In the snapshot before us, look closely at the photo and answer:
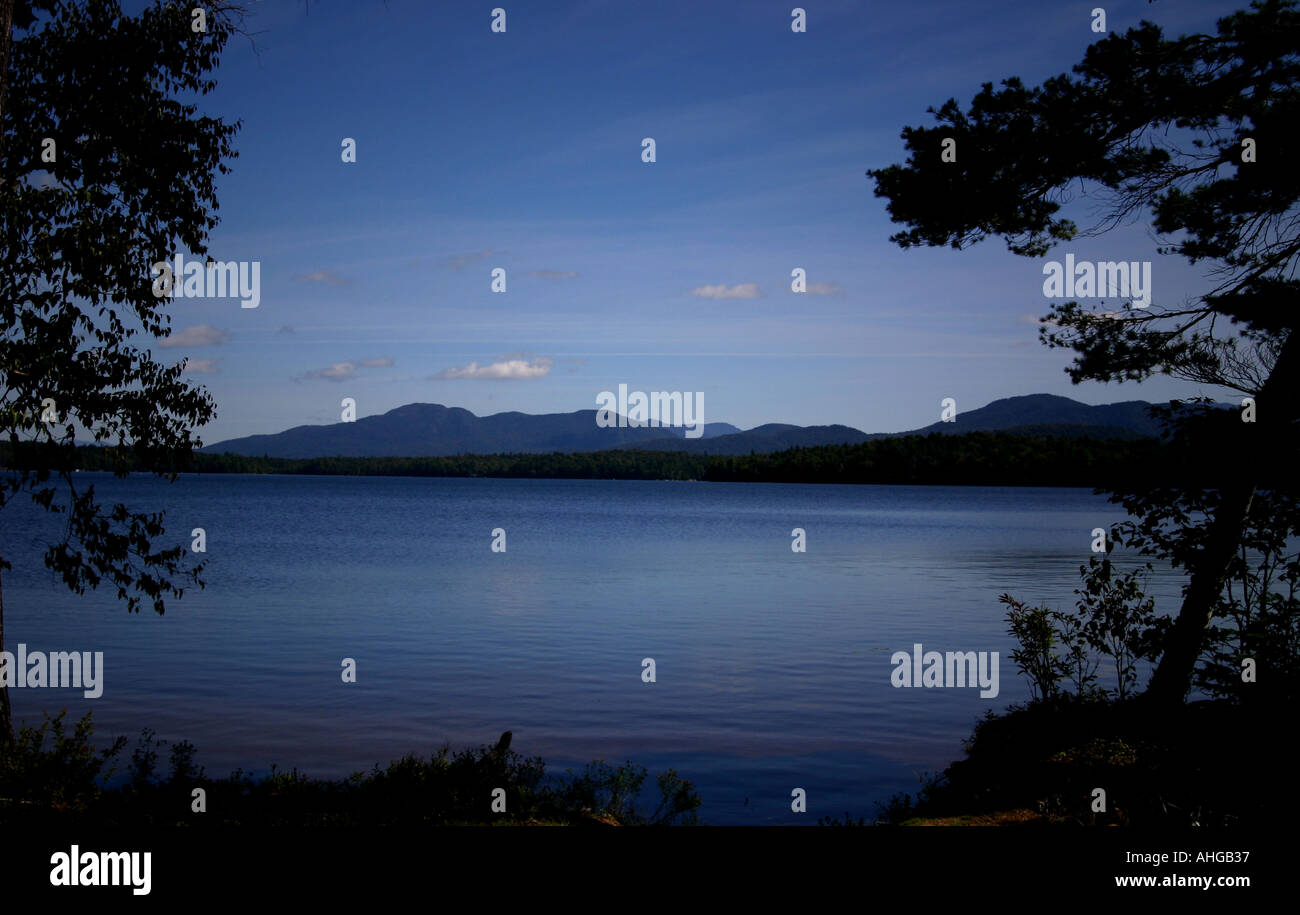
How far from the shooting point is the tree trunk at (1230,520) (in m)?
10.4

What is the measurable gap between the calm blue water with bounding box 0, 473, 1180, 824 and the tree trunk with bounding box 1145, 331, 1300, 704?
344 cm

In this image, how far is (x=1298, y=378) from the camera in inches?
415

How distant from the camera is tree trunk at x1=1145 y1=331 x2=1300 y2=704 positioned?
411 inches

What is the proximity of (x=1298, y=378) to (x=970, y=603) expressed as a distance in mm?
18327

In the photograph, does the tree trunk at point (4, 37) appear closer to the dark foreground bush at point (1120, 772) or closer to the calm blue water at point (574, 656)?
the calm blue water at point (574, 656)

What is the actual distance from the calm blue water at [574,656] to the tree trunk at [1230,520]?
135 inches

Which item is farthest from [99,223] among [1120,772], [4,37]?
[1120,772]

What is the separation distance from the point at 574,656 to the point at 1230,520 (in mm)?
13186

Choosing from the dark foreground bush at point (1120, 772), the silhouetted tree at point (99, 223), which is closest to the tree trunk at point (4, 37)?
the silhouetted tree at point (99, 223)

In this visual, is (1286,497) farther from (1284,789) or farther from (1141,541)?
(1284,789)

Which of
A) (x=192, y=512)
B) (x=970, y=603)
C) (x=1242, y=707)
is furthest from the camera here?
(x=192, y=512)

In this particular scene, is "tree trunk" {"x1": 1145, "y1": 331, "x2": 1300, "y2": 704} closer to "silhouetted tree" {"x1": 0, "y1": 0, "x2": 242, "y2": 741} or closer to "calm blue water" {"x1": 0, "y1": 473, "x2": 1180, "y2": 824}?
"calm blue water" {"x1": 0, "y1": 473, "x2": 1180, "y2": 824}

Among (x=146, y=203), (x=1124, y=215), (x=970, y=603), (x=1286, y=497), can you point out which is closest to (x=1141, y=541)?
(x=1286, y=497)

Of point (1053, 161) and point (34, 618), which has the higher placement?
point (1053, 161)
